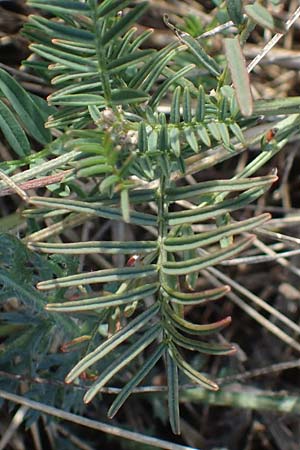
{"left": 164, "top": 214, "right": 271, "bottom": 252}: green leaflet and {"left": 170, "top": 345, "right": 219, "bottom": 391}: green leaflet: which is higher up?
{"left": 164, "top": 214, "right": 271, "bottom": 252}: green leaflet

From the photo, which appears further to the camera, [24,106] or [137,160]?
[24,106]

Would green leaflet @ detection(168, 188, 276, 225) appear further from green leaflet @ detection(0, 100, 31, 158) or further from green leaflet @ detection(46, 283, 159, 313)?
green leaflet @ detection(0, 100, 31, 158)

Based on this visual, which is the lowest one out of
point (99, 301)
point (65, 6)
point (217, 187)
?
point (99, 301)

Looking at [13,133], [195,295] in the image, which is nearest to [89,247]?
[195,295]

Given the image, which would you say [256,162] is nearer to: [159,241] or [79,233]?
[159,241]

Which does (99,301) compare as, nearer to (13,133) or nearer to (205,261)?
(205,261)

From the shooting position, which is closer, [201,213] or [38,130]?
[201,213]

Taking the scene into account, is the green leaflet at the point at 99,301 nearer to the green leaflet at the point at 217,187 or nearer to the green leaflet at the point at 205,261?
the green leaflet at the point at 205,261

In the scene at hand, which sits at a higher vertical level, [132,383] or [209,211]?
[209,211]

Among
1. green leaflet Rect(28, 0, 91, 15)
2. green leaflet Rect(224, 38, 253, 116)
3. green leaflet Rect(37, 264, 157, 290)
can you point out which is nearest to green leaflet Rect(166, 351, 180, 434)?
green leaflet Rect(37, 264, 157, 290)

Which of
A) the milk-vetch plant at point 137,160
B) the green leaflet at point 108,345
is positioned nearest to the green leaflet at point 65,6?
the milk-vetch plant at point 137,160

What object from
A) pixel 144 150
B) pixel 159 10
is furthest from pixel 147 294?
pixel 159 10
